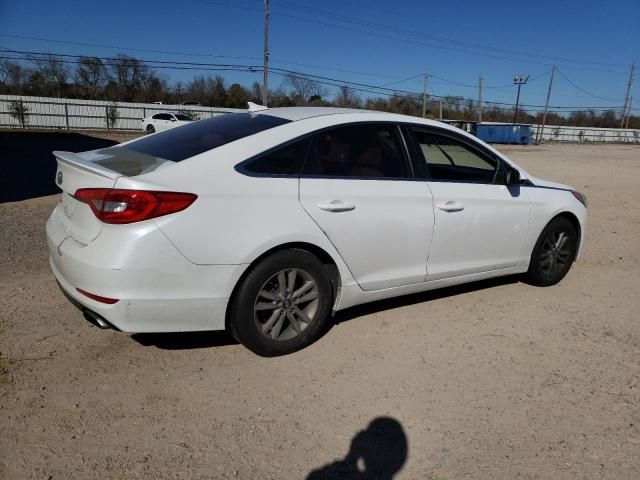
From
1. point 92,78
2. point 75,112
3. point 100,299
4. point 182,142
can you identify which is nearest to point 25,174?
point 182,142

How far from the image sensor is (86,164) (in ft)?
10.2

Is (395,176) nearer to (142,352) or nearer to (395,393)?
(395,393)

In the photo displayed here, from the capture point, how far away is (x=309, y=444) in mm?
2561

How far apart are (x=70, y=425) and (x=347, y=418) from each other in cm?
143

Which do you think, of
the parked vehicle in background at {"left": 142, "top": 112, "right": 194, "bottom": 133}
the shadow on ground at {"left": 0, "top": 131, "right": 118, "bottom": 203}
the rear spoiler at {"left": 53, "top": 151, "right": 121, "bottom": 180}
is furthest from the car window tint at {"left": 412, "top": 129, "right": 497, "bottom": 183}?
the parked vehicle in background at {"left": 142, "top": 112, "right": 194, "bottom": 133}

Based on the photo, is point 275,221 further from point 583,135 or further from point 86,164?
point 583,135

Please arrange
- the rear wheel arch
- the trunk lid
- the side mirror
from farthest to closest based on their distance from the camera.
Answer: the side mirror → the rear wheel arch → the trunk lid

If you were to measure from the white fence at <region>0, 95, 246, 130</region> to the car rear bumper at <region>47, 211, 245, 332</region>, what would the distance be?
3396 centimetres

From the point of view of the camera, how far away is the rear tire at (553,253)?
4828 mm

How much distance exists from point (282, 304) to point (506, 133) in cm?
6178

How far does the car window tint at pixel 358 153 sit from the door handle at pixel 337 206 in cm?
21

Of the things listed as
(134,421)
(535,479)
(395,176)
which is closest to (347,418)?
(535,479)

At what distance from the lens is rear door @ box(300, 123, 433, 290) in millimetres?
3371

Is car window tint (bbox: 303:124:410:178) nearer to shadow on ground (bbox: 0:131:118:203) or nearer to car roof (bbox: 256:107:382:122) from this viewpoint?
car roof (bbox: 256:107:382:122)
